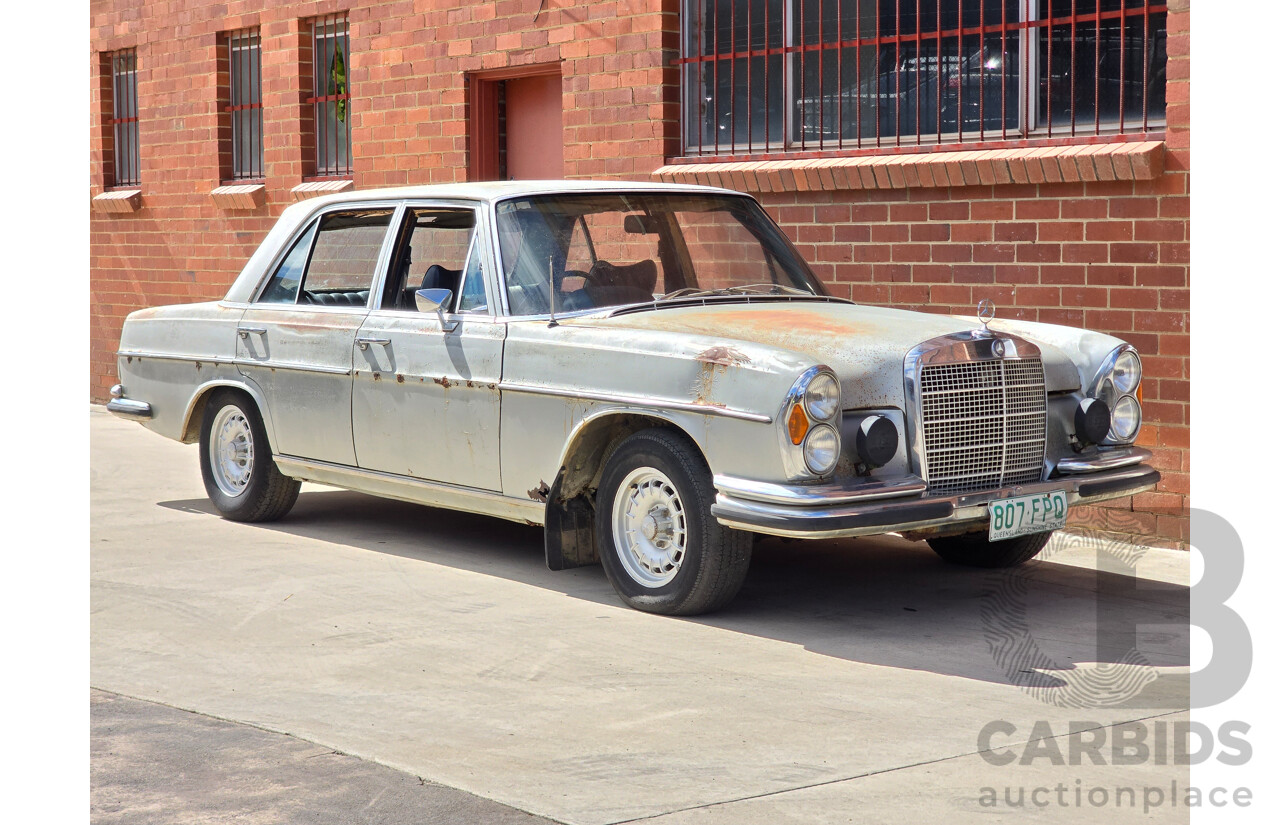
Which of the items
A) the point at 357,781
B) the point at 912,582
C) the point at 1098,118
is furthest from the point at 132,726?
the point at 1098,118

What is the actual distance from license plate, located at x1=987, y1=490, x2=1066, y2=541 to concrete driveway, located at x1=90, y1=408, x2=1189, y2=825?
0.39m

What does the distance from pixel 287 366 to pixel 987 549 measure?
3.52 m

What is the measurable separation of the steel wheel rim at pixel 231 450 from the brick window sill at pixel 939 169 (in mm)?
3355

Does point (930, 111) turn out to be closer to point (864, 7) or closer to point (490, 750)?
point (864, 7)

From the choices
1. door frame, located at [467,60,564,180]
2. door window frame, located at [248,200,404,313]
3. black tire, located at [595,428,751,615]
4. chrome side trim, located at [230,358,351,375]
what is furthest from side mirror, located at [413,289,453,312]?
door frame, located at [467,60,564,180]

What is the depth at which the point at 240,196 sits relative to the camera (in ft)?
43.8

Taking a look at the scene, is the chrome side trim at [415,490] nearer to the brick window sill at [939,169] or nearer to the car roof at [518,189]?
the car roof at [518,189]

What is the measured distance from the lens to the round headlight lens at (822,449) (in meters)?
5.48

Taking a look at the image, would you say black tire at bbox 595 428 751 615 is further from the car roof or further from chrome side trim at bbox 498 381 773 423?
the car roof

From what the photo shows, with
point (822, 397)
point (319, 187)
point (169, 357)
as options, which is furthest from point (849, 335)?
point (319, 187)

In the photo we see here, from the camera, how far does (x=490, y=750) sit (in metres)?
4.42

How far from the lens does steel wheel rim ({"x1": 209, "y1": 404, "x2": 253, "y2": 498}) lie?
8.11 metres

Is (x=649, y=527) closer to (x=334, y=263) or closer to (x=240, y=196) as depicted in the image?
(x=334, y=263)

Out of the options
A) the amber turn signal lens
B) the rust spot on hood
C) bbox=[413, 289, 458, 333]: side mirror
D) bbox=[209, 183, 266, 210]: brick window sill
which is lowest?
the amber turn signal lens
